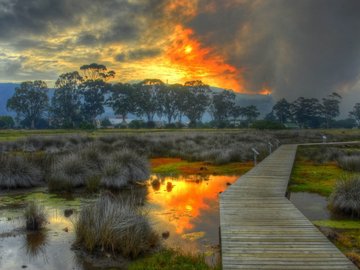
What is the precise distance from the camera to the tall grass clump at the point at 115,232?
7812mm

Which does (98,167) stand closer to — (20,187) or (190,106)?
(20,187)

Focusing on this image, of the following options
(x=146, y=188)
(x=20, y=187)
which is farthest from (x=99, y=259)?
(x=20, y=187)

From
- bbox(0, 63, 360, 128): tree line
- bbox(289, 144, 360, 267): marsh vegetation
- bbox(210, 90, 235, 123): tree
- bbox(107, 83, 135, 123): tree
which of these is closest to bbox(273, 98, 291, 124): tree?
bbox(0, 63, 360, 128): tree line

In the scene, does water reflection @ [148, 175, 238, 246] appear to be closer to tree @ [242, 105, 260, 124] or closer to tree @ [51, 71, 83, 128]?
tree @ [51, 71, 83, 128]

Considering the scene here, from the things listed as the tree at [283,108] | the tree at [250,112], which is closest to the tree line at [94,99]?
the tree at [250,112]

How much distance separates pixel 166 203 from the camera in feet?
43.2

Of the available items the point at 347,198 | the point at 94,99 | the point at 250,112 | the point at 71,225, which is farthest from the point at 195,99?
the point at 71,225

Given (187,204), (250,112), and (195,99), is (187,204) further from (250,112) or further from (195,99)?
(250,112)

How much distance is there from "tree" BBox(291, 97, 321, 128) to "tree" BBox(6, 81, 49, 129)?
236ft

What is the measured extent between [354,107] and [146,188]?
131593 mm

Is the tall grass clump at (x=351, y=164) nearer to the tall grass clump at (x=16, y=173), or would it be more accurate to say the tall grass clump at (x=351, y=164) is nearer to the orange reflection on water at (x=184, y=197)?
the orange reflection on water at (x=184, y=197)

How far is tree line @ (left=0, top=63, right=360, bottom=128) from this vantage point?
93938 millimetres

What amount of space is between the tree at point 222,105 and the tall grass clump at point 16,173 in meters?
98.8

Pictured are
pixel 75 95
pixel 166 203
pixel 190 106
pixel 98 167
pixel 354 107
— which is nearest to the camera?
pixel 166 203
